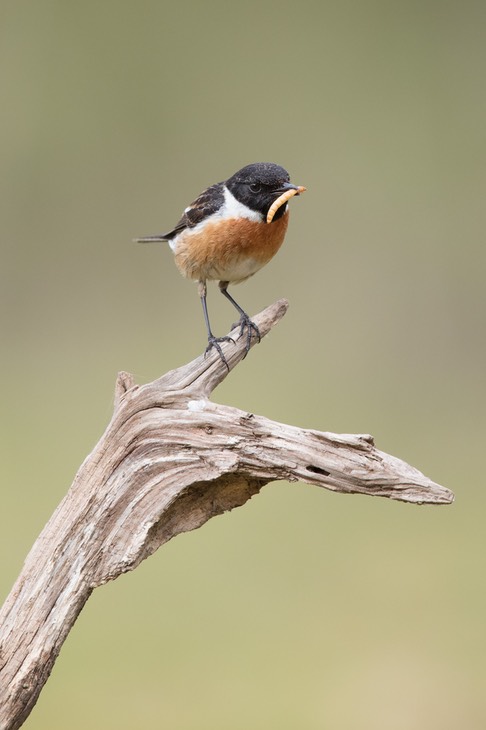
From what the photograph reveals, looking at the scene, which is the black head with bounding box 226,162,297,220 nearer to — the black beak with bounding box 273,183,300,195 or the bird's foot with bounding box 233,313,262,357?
the black beak with bounding box 273,183,300,195

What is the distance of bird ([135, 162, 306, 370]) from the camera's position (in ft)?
6.73

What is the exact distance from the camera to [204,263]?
7.34ft

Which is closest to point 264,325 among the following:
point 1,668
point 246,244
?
point 246,244

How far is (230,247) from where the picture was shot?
2158mm

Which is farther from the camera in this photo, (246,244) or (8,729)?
(246,244)

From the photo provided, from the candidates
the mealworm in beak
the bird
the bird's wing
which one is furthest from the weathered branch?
the bird's wing

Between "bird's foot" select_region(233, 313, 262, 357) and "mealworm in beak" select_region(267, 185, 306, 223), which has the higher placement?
"mealworm in beak" select_region(267, 185, 306, 223)

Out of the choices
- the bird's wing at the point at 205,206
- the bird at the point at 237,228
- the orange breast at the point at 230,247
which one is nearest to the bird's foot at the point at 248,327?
the bird at the point at 237,228

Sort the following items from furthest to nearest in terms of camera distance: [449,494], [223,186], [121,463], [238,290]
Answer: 1. [238,290]
2. [223,186]
3. [121,463]
4. [449,494]

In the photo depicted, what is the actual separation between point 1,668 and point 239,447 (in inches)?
24.6

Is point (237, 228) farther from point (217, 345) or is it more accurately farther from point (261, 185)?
point (217, 345)

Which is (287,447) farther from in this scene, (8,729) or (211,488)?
(8,729)

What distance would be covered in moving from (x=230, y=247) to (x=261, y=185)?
7.2 inches

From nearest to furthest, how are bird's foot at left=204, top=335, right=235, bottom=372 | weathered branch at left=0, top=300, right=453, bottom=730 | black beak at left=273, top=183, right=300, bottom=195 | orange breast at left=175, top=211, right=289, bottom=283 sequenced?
1. weathered branch at left=0, top=300, right=453, bottom=730
2. bird's foot at left=204, top=335, right=235, bottom=372
3. black beak at left=273, top=183, right=300, bottom=195
4. orange breast at left=175, top=211, right=289, bottom=283
